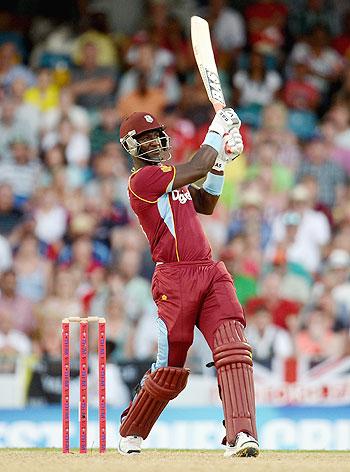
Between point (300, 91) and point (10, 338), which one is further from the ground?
point (300, 91)

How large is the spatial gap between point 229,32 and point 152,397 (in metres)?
7.66

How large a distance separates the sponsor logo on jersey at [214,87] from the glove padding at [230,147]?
1.05 feet

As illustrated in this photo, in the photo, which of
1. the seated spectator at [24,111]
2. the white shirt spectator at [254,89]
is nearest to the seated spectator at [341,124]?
the white shirt spectator at [254,89]

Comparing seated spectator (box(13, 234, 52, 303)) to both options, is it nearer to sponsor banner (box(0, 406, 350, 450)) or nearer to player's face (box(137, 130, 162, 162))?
sponsor banner (box(0, 406, 350, 450))

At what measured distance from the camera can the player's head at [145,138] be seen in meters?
7.46

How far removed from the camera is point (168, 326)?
7246mm

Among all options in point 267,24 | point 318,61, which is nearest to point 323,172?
point 318,61

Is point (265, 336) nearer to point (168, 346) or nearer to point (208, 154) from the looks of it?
point (168, 346)

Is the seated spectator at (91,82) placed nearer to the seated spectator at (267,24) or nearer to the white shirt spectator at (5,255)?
the seated spectator at (267,24)

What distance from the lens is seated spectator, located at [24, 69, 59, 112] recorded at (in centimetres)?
1336

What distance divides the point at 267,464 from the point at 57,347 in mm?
4529

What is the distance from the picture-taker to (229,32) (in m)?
14.4

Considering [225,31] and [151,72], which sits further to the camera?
[225,31]

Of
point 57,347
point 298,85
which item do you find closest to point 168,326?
point 57,347
